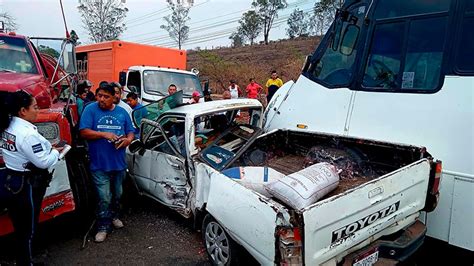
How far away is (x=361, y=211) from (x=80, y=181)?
11.2ft

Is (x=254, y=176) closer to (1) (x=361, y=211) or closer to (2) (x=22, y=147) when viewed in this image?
(1) (x=361, y=211)

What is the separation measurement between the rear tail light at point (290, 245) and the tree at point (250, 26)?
52479 mm

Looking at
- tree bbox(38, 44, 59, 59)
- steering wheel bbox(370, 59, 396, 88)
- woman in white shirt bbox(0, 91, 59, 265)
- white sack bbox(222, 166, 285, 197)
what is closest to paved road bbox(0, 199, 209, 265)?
woman in white shirt bbox(0, 91, 59, 265)

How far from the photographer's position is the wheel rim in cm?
330

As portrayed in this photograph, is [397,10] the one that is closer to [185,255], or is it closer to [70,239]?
[185,255]

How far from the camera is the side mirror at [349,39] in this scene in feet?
14.6

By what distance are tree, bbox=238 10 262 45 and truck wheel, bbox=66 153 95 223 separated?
50624mm

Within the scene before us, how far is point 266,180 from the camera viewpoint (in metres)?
3.41

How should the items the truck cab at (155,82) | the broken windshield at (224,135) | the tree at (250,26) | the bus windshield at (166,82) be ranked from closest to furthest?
the broken windshield at (224,135), the truck cab at (155,82), the bus windshield at (166,82), the tree at (250,26)

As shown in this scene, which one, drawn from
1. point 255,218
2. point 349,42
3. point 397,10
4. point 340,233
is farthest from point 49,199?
point 397,10

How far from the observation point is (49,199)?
11.6 ft

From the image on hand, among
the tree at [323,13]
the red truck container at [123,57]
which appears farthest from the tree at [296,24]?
the red truck container at [123,57]

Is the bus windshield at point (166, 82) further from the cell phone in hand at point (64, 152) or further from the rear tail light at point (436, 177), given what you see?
the rear tail light at point (436, 177)

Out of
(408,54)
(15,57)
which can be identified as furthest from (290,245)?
(15,57)
